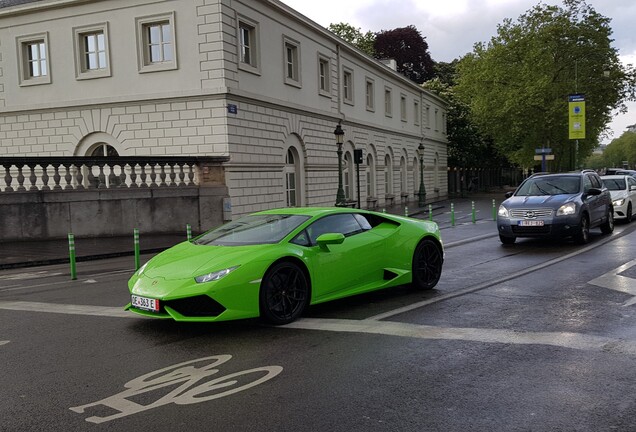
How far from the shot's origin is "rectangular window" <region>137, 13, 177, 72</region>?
22.2 m

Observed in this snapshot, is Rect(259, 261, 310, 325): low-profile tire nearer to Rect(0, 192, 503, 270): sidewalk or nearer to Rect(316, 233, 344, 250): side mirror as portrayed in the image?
Rect(316, 233, 344, 250): side mirror

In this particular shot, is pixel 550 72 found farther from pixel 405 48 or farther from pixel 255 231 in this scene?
pixel 255 231

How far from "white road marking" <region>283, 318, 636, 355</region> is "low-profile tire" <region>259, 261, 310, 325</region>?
5.8 inches

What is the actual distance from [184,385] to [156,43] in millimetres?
20513

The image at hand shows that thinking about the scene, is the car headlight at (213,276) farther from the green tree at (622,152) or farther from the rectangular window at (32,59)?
the green tree at (622,152)

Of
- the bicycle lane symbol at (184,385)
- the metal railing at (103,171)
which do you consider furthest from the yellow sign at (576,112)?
the bicycle lane symbol at (184,385)

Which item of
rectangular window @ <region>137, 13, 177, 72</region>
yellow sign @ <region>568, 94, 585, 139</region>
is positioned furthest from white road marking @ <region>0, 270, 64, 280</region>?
yellow sign @ <region>568, 94, 585, 139</region>

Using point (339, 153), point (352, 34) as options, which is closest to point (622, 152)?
point (352, 34)

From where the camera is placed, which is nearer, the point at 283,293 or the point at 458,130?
the point at 283,293

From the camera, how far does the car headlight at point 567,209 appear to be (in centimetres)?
1304

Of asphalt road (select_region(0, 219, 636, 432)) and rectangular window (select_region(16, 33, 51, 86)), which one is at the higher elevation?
rectangular window (select_region(16, 33, 51, 86))

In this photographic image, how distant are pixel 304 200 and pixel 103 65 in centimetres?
1075

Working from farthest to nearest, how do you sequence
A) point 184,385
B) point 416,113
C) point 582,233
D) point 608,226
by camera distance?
point 416,113, point 608,226, point 582,233, point 184,385

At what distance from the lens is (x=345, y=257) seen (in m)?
7.21
